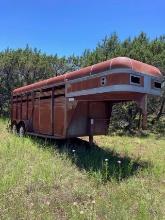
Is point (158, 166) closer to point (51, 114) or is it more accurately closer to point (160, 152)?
point (160, 152)

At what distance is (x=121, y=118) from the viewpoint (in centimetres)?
2181

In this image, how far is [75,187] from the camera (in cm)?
643

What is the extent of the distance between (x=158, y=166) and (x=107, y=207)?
3.77 m

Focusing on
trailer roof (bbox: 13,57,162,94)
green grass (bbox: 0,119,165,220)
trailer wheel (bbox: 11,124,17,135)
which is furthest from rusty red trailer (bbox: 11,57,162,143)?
green grass (bbox: 0,119,165,220)

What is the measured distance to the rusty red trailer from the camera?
846 centimetres

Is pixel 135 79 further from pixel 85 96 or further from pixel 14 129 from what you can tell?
pixel 14 129

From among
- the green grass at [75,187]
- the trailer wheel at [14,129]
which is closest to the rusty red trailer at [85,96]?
the trailer wheel at [14,129]

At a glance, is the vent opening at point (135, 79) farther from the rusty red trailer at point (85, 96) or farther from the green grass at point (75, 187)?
the green grass at point (75, 187)

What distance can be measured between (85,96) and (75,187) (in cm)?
398

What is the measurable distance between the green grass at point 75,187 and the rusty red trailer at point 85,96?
148 cm

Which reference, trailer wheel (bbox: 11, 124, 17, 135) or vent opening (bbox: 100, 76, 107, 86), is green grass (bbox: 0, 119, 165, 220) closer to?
vent opening (bbox: 100, 76, 107, 86)

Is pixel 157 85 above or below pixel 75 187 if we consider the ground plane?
above


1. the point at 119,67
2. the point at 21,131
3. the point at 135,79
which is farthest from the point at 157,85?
the point at 21,131

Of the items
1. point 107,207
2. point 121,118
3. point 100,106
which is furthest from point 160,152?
point 121,118
